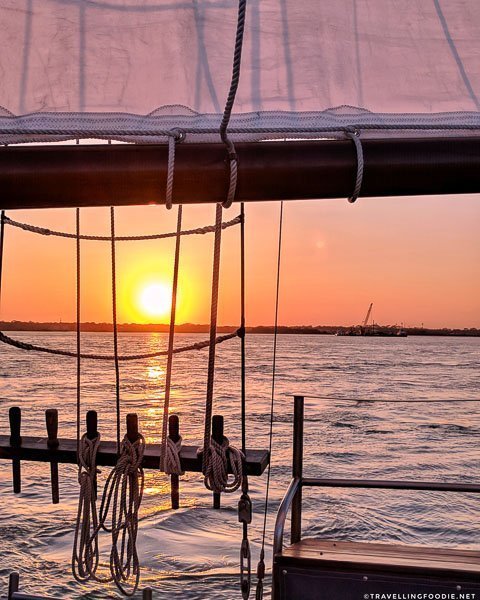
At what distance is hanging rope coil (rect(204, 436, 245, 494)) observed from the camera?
3.56 metres

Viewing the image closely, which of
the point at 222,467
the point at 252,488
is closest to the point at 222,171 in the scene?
the point at 222,467

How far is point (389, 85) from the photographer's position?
2.35m

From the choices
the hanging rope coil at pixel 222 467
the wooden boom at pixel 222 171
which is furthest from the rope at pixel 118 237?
the hanging rope coil at pixel 222 467

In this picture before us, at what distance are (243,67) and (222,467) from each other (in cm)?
210

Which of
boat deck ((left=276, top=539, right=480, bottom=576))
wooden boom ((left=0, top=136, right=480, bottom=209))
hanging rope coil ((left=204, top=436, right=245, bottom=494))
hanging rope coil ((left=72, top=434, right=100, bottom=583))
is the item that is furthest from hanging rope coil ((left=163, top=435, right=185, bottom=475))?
wooden boom ((left=0, top=136, right=480, bottom=209))

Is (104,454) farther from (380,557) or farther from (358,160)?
(358,160)

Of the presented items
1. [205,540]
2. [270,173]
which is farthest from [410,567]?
[205,540]

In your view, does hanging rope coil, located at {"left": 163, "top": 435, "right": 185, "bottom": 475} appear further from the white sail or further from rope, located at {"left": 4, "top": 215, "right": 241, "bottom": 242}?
the white sail

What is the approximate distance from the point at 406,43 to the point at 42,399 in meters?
33.4

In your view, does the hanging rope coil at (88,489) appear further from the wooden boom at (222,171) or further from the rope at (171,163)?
the rope at (171,163)

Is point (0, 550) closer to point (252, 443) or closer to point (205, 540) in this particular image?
point (205, 540)

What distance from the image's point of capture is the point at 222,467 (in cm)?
363

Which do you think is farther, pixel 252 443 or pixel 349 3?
pixel 252 443

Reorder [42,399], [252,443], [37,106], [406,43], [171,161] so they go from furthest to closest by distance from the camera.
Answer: [42,399] < [252,443] < [406,43] < [37,106] < [171,161]
